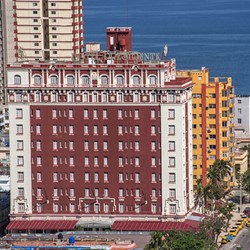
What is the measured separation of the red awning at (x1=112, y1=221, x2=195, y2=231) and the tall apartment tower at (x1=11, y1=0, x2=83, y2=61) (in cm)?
4636

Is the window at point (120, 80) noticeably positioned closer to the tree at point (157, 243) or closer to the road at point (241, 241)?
the road at point (241, 241)

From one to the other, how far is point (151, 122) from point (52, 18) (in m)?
47.0

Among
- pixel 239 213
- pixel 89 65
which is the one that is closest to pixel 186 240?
pixel 89 65

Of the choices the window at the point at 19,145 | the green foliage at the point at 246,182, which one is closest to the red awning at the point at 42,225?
the window at the point at 19,145

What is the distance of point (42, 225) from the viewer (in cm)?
13988

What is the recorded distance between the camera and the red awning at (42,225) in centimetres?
13925

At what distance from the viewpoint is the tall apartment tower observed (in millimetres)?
179250

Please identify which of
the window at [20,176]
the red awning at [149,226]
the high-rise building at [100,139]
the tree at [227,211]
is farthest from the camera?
the tree at [227,211]

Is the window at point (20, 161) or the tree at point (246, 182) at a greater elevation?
the window at point (20, 161)

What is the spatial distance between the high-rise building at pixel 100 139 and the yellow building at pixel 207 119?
70.0 feet

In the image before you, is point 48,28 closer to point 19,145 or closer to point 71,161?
point 19,145

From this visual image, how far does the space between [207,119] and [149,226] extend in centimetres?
3065

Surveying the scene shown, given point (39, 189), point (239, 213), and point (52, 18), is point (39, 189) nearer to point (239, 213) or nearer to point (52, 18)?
point (239, 213)

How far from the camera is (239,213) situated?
16075 centimetres
